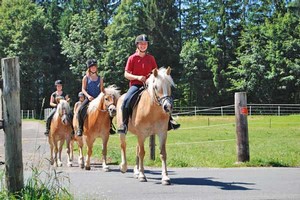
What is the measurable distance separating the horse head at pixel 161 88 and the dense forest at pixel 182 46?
2178 inches

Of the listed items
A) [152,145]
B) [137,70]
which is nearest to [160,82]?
[137,70]

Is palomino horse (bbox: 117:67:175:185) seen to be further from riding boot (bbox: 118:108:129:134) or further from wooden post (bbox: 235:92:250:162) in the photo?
wooden post (bbox: 235:92:250:162)

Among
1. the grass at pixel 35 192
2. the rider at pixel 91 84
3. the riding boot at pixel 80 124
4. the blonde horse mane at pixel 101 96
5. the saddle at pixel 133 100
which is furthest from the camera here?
the rider at pixel 91 84

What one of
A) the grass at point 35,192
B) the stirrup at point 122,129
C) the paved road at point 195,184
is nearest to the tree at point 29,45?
the stirrup at point 122,129

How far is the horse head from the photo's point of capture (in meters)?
9.27

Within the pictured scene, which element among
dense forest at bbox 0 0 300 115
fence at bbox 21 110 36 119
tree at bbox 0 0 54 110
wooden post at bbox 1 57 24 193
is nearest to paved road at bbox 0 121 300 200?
wooden post at bbox 1 57 24 193

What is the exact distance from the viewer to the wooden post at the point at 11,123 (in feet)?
21.8

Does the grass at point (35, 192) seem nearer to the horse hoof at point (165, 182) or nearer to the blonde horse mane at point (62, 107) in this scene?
the horse hoof at point (165, 182)

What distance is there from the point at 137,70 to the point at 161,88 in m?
1.51

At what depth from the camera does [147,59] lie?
36.0 feet

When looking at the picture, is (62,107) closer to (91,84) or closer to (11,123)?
(91,84)

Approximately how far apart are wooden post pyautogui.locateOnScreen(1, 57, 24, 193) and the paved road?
0.37 m

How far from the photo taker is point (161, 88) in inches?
375

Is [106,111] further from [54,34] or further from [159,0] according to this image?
[54,34]
